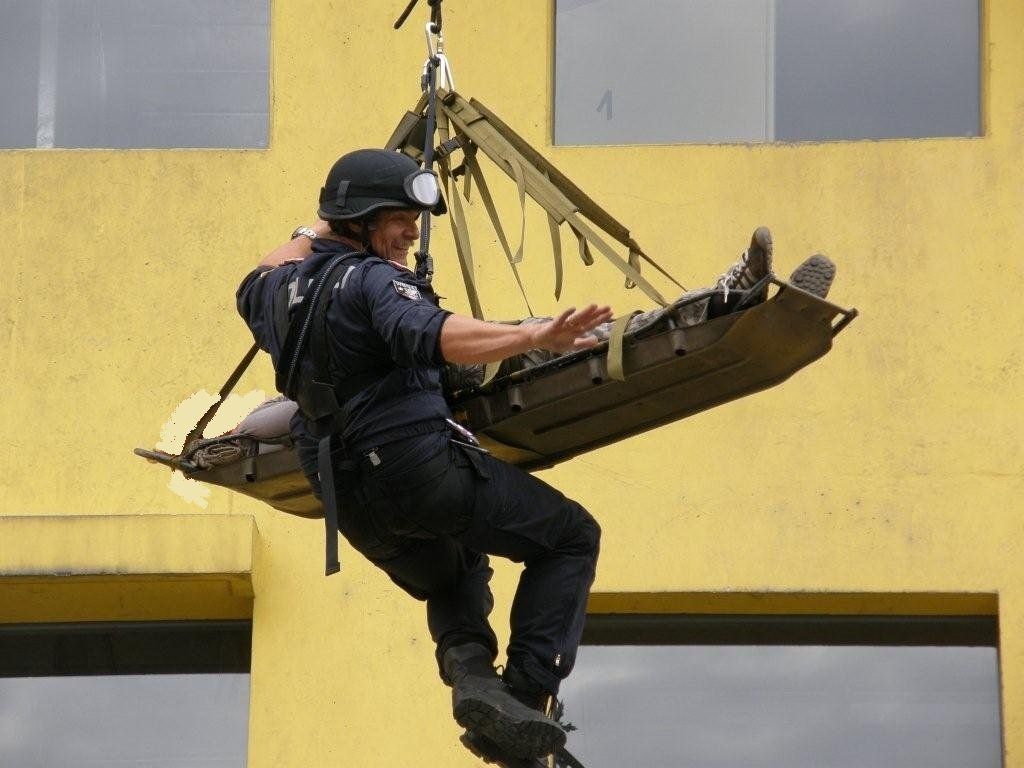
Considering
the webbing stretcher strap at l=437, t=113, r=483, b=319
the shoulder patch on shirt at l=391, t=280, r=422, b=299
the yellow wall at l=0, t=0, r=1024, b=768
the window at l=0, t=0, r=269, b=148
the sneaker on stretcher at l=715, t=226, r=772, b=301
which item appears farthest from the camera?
the window at l=0, t=0, r=269, b=148

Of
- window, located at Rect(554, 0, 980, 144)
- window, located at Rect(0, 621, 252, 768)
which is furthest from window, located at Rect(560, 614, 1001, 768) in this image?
window, located at Rect(554, 0, 980, 144)

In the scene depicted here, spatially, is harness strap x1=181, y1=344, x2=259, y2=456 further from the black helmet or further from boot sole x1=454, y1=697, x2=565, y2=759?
boot sole x1=454, y1=697, x2=565, y2=759

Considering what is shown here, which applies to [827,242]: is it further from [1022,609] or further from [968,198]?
[1022,609]

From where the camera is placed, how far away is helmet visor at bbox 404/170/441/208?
8156mm

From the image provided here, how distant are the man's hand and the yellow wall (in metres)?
3.50

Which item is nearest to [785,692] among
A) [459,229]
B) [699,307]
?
[459,229]

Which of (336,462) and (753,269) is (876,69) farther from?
(336,462)

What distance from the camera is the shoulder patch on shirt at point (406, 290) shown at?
7.92m

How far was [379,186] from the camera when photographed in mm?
8203

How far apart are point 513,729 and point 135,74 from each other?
15.1ft

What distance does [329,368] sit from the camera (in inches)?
320

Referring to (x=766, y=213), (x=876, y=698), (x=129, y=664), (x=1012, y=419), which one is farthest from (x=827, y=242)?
(x=129, y=664)

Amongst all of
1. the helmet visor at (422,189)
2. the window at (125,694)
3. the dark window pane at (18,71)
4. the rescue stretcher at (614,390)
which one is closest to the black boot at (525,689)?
the rescue stretcher at (614,390)

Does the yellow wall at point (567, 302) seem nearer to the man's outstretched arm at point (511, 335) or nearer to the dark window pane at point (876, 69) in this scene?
the dark window pane at point (876, 69)
